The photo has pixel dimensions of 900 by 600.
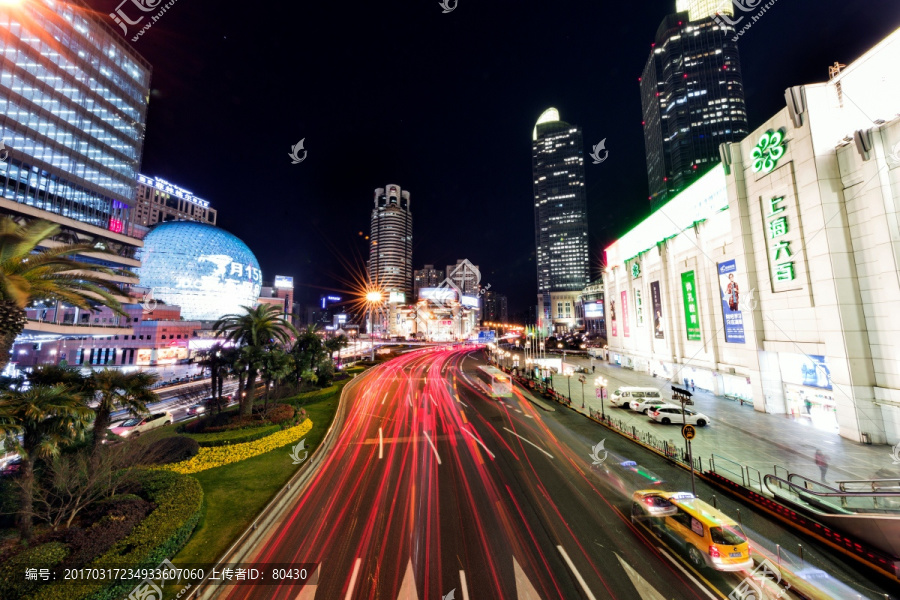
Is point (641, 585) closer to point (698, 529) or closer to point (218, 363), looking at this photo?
point (698, 529)

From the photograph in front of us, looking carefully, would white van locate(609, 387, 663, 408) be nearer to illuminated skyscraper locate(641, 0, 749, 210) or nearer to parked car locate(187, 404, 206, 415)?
parked car locate(187, 404, 206, 415)

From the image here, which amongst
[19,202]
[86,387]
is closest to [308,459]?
[86,387]

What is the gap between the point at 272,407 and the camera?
2477cm

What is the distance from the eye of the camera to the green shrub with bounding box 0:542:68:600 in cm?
720

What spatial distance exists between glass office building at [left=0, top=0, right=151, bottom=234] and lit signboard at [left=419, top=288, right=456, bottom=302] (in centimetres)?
10608

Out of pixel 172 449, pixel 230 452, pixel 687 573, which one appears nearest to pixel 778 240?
pixel 687 573

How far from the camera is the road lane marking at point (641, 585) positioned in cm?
865

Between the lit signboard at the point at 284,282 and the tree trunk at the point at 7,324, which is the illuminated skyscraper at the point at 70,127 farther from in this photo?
the lit signboard at the point at 284,282

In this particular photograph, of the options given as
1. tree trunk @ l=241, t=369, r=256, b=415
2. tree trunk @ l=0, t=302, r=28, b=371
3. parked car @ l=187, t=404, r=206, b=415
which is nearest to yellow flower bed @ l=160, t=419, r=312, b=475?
tree trunk @ l=241, t=369, r=256, b=415

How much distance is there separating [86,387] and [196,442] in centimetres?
738

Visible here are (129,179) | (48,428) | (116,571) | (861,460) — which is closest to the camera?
(116,571)

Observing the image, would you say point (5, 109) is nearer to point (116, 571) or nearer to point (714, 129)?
point (116, 571)

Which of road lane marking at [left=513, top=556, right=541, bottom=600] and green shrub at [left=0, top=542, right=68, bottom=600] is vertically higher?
green shrub at [left=0, top=542, right=68, bottom=600]

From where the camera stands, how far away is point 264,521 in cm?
1158
